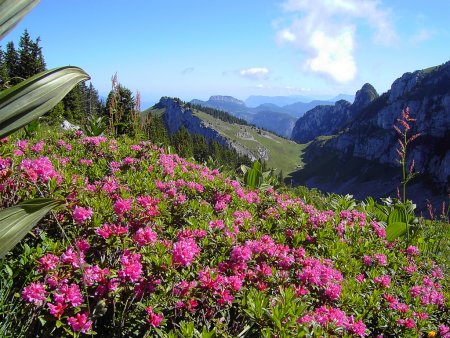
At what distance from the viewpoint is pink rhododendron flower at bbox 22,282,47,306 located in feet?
8.51

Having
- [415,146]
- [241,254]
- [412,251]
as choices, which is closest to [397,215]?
[412,251]

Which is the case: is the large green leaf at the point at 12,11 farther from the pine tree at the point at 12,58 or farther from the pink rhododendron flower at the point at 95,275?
the pine tree at the point at 12,58

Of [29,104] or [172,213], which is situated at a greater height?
[29,104]

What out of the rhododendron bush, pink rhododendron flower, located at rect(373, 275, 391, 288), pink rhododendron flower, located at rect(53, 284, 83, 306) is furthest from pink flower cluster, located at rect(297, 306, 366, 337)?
pink rhododendron flower, located at rect(53, 284, 83, 306)

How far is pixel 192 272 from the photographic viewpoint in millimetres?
3289

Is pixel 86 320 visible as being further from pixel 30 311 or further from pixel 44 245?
pixel 44 245

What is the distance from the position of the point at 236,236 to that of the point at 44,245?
80.9 inches

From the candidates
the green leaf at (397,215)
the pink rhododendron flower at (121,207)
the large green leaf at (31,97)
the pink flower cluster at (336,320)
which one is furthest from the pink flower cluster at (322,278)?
the green leaf at (397,215)

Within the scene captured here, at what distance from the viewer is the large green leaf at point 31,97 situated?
1.38 meters

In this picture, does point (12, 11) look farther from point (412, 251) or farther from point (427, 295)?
point (412, 251)

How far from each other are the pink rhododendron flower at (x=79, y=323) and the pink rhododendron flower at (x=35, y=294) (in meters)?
0.26

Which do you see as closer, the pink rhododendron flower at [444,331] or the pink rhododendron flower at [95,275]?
the pink rhododendron flower at [95,275]

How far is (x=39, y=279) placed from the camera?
9.75 feet

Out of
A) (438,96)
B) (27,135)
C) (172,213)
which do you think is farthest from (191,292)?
(438,96)
